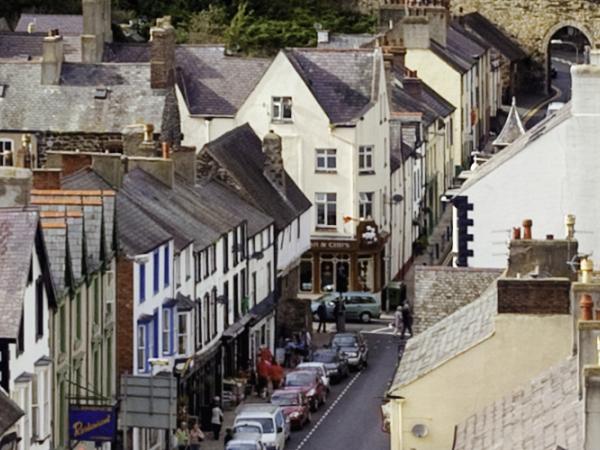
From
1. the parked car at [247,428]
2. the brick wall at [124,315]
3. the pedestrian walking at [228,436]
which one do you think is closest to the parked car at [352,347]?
the pedestrian walking at [228,436]

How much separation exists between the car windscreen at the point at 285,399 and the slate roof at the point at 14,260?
76.3 ft

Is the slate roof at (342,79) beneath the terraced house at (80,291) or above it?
above

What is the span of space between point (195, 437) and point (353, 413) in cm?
723

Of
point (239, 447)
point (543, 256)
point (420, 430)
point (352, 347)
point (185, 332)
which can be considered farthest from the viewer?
point (352, 347)

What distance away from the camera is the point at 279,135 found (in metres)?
97.9

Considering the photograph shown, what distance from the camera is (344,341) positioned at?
85.0 m

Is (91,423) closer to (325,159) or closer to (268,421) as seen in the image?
(268,421)

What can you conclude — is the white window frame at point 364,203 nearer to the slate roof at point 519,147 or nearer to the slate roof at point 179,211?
the slate roof at point 179,211

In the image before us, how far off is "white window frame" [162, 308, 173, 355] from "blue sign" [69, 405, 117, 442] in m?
13.1

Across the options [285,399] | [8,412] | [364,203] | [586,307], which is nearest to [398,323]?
[364,203]

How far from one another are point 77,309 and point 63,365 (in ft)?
7.88

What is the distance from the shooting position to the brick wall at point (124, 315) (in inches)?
2576

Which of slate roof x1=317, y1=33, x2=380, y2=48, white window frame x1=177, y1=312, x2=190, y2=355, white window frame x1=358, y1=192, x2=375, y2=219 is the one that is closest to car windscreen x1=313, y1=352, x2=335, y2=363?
white window frame x1=177, y1=312, x2=190, y2=355

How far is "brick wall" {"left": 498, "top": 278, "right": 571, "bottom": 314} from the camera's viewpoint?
40938 mm
